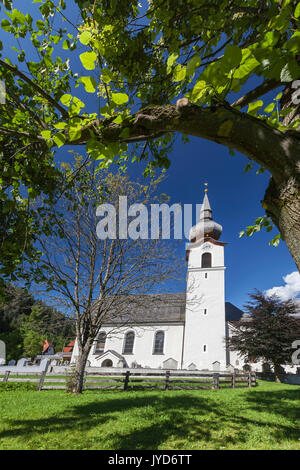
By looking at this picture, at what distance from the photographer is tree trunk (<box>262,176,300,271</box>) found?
1.15 metres

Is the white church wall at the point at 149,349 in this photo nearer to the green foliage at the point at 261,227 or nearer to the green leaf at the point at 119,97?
the green foliage at the point at 261,227

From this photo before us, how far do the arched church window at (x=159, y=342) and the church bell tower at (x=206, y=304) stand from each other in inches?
125

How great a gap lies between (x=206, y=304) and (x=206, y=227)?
10606 millimetres

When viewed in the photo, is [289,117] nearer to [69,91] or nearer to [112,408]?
[69,91]

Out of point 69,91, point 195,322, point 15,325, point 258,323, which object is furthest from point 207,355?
point 15,325

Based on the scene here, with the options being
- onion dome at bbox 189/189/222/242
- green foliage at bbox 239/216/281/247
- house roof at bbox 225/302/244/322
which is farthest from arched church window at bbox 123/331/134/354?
green foliage at bbox 239/216/281/247

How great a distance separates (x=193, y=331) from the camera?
24969 millimetres

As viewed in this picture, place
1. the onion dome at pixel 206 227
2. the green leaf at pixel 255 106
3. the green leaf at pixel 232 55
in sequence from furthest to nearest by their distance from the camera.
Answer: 1. the onion dome at pixel 206 227
2. the green leaf at pixel 255 106
3. the green leaf at pixel 232 55

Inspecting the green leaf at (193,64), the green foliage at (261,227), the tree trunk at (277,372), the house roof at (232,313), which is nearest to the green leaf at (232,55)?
the green leaf at (193,64)

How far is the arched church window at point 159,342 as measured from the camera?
26594 mm

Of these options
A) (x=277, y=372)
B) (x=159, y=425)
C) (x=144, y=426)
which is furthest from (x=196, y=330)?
(x=144, y=426)

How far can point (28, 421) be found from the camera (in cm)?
488

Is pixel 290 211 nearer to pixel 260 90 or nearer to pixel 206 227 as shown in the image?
pixel 260 90
